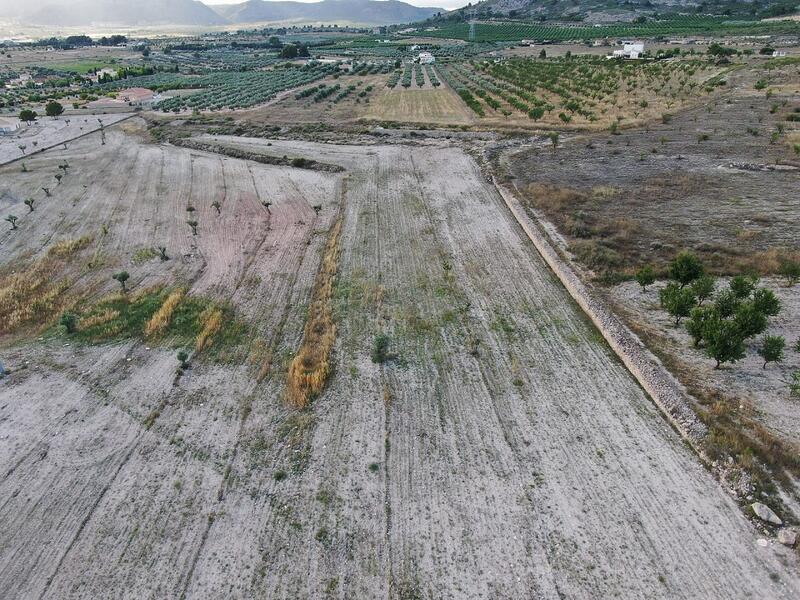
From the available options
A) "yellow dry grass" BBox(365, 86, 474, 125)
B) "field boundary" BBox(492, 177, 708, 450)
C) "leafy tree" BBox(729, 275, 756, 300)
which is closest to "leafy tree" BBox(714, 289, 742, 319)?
"leafy tree" BBox(729, 275, 756, 300)

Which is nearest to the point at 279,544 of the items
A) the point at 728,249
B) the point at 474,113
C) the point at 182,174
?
the point at 728,249

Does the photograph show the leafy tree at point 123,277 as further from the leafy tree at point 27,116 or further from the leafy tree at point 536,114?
the leafy tree at point 27,116

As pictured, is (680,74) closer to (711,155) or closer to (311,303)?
(711,155)

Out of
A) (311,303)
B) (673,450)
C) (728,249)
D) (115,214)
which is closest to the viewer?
(673,450)

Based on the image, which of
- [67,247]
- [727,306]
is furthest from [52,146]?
[727,306]

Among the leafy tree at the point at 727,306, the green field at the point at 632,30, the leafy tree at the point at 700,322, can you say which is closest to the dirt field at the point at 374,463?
the leafy tree at the point at 700,322

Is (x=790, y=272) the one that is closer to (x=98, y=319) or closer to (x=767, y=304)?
(x=767, y=304)
